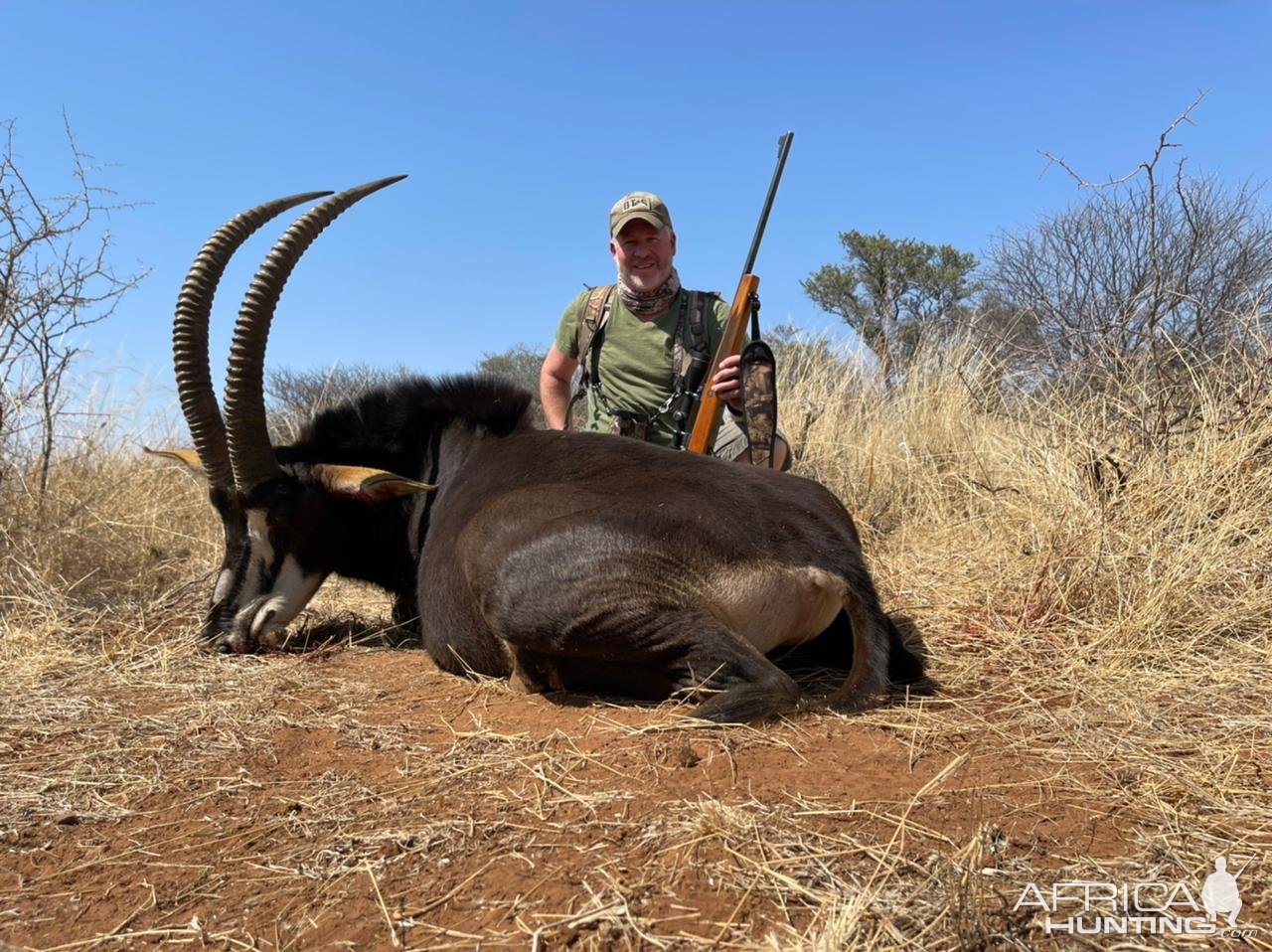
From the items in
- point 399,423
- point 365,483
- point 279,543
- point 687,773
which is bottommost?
point 687,773

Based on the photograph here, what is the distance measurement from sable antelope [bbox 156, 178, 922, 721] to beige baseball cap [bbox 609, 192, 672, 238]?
1784mm

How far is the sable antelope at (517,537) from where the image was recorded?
283 cm

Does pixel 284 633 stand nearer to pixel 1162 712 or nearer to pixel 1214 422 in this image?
pixel 1162 712

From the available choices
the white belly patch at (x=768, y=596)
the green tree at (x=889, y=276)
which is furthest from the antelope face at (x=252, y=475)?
the green tree at (x=889, y=276)

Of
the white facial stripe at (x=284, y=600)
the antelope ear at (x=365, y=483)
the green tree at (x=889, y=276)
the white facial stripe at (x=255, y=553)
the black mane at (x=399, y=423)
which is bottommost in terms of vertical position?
the white facial stripe at (x=284, y=600)

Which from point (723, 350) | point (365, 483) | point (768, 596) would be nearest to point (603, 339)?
point (723, 350)

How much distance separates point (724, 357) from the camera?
16.9 feet

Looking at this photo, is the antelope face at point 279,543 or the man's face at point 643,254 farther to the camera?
the man's face at point 643,254

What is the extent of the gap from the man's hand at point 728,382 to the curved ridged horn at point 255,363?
90.4 inches

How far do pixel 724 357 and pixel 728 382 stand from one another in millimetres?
277

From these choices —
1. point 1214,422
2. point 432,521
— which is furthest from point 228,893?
point 1214,422

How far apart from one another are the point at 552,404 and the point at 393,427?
6.80 feet

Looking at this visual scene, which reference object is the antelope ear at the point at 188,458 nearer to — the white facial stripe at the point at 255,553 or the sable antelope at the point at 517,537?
the sable antelope at the point at 517,537

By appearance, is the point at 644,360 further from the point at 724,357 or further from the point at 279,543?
the point at 279,543
